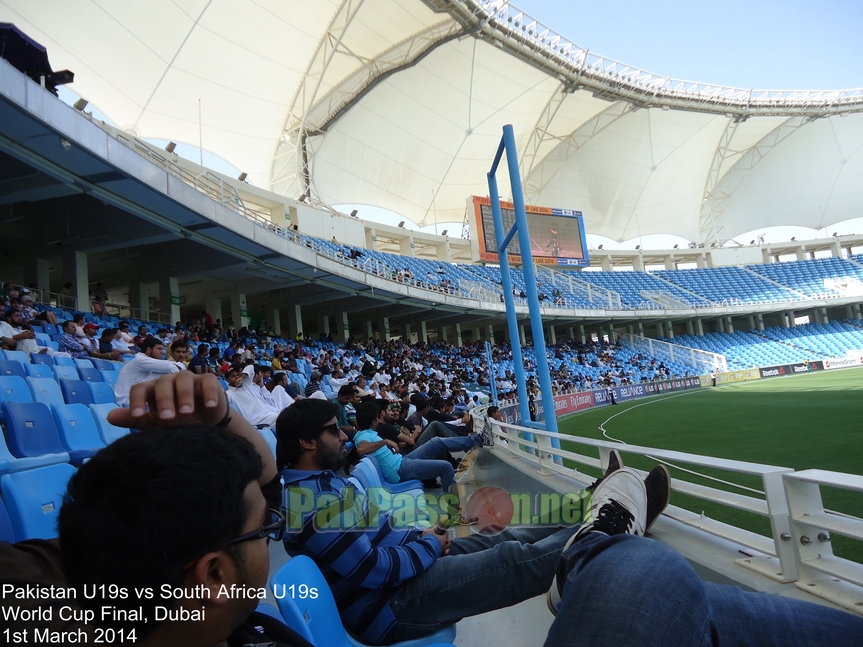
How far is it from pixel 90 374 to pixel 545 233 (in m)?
19.3

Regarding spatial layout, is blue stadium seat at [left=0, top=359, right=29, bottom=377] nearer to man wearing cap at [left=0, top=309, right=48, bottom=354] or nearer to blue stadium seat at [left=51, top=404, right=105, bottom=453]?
man wearing cap at [left=0, top=309, right=48, bottom=354]

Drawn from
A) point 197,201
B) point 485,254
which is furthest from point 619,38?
point 197,201

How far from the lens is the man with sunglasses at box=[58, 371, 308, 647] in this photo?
0.81m

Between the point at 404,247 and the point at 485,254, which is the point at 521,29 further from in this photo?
the point at 404,247

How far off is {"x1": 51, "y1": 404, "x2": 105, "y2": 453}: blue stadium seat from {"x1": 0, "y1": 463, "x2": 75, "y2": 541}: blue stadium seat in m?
2.20

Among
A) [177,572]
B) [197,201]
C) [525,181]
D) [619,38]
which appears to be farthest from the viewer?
[525,181]

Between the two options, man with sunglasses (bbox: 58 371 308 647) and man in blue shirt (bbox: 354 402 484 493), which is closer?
man with sunglasses (bbox: 58 371 308 647)

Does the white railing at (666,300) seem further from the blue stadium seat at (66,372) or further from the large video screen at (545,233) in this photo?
the blue stadium seat at (66,372)

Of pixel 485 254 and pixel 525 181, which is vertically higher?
pixel 525 181

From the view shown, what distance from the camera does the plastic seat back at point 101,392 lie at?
5.96 m

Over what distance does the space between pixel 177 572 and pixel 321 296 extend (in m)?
21.8

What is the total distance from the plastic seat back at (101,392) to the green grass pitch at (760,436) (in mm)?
5640

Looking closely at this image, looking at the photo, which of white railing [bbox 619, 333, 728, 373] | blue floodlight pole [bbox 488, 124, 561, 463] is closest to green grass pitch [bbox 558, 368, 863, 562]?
blue floodlight pole [bbox 488, 124, 561, 463]

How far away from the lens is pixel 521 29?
24.5m
